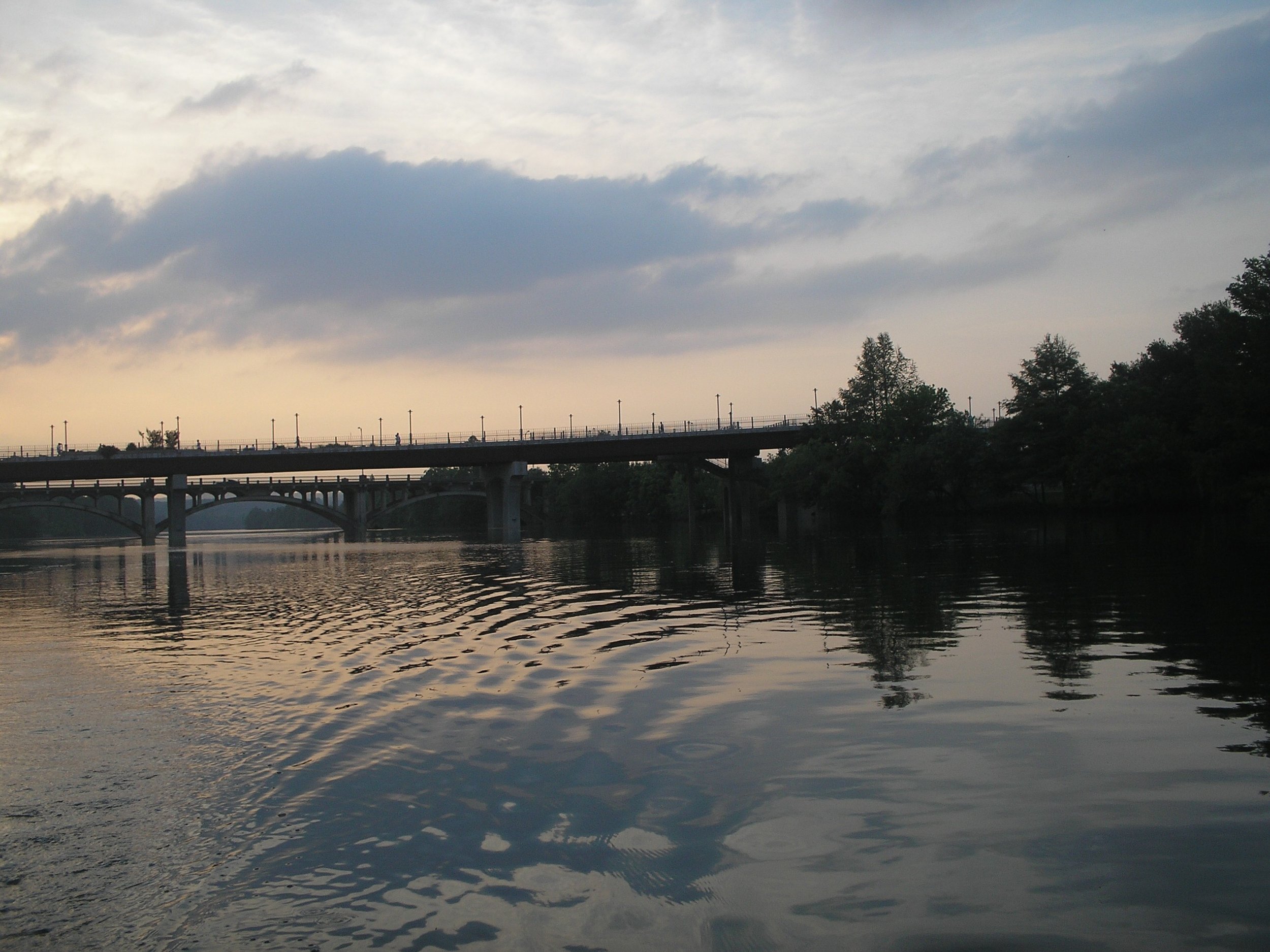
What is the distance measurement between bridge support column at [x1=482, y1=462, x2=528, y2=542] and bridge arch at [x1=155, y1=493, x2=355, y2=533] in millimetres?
28017

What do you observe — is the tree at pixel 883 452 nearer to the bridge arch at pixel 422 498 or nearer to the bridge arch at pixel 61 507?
the bridge arch at pixel 422 498

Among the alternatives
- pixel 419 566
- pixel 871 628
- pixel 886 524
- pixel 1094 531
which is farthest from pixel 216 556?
pixel 871 628

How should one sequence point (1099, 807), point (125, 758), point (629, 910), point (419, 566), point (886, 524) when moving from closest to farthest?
1. point (629, 910)
2. point (1099, 807)
3. point (125, 758)
4. point (419, 566)
5. point (886, 524)

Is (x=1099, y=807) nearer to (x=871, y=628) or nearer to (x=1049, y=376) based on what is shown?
(x=871, y=628)

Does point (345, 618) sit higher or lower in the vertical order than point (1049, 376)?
lower

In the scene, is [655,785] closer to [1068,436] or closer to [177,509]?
[1068,436]

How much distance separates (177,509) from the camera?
125 m

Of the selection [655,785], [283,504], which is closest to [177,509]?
[283,504]

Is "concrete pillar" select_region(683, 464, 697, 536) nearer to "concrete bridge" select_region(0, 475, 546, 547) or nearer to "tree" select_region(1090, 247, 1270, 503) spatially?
"concrete bridge" select_region(0, 475, 546, 547)

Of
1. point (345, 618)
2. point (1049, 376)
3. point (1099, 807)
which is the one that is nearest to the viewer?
→ point (1099, 807)

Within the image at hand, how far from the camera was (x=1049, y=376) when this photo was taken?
105375 mm

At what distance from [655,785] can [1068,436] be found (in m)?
100

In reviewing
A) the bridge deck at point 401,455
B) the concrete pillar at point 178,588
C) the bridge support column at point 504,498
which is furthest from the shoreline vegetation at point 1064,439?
the concrete pillar at point 178,588

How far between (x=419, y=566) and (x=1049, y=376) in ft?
252
